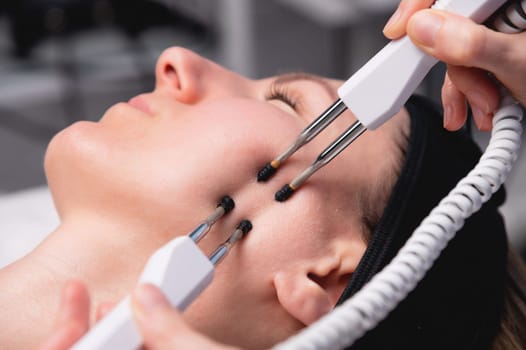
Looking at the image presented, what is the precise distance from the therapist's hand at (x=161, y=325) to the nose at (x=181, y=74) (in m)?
0.42

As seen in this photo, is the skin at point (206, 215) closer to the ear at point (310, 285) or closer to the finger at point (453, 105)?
the ear at point (310, 285)

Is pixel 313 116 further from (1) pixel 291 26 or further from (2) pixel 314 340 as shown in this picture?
(1) pixel 291 26

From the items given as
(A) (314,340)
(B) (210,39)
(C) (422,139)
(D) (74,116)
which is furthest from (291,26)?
(A) (314,340)

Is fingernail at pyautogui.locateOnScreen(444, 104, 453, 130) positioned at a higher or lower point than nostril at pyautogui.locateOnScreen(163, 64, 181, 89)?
lower

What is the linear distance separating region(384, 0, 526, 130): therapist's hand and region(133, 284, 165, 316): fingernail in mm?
386

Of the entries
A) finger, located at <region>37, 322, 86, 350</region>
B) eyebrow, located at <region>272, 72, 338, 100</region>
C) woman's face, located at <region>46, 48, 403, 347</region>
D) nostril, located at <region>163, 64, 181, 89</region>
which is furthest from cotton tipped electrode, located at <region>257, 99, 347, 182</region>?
finger, located at <region>37, 322, 86, 350</region>

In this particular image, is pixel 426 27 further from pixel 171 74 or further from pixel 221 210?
pixel 171 74

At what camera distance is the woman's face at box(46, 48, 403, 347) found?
2.58 feet

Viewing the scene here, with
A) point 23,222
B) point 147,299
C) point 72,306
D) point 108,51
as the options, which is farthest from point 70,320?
point 108,51

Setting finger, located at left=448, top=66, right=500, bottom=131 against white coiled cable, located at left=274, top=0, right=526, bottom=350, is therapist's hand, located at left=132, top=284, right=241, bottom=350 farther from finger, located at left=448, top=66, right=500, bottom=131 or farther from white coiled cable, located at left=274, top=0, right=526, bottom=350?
finger, located at left=448, top=66, right=500, bottom=131

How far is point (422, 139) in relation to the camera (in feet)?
3.00

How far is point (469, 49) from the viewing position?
617mm

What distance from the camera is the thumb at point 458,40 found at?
62cm

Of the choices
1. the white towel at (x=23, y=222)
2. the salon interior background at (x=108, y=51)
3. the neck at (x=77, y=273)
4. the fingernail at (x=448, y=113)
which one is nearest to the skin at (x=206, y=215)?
the neck at (x=77, y=273)
